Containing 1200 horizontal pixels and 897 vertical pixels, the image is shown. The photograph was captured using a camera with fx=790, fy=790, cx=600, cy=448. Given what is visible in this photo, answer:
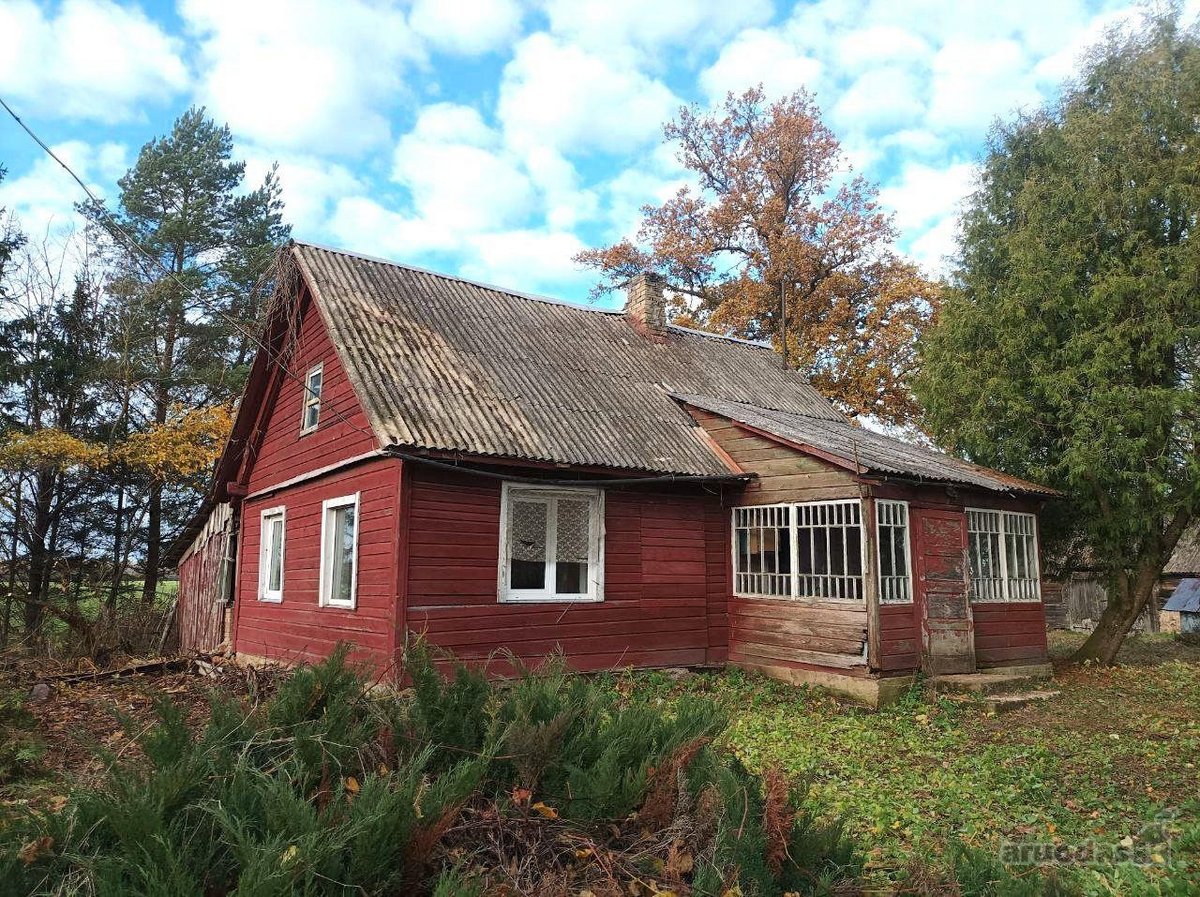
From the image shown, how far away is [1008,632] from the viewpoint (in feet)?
40.1

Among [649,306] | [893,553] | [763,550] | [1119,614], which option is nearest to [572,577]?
[763,550]

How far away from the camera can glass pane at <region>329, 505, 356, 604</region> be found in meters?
11.1

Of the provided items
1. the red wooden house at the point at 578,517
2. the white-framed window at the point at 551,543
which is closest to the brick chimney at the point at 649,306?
the red wooden house at the point at 578,517

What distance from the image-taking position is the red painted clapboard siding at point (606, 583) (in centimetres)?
967

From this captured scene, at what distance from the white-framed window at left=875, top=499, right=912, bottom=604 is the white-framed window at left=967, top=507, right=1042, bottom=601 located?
1.53 metres

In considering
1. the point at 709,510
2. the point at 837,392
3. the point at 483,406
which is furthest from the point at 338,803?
the point at 837,392

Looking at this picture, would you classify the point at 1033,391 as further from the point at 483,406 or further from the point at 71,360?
the point at 71,360

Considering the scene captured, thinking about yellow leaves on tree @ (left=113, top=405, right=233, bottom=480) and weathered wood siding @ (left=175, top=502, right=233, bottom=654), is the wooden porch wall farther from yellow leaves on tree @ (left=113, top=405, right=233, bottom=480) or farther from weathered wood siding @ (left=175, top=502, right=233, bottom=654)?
yellow leaves on tree @ (left=113, top=405, right=233, bottom=480)

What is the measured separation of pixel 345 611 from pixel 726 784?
8591 mm

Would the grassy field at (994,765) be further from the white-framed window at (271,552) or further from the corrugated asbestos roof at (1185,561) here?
the corrugated asbestos roof at (1185,561)

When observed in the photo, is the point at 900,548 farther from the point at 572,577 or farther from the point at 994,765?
the point at 572,577

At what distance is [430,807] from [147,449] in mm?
21397

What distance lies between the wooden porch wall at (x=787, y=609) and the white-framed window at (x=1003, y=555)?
2.63m

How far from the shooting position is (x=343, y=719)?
3.31 metres
